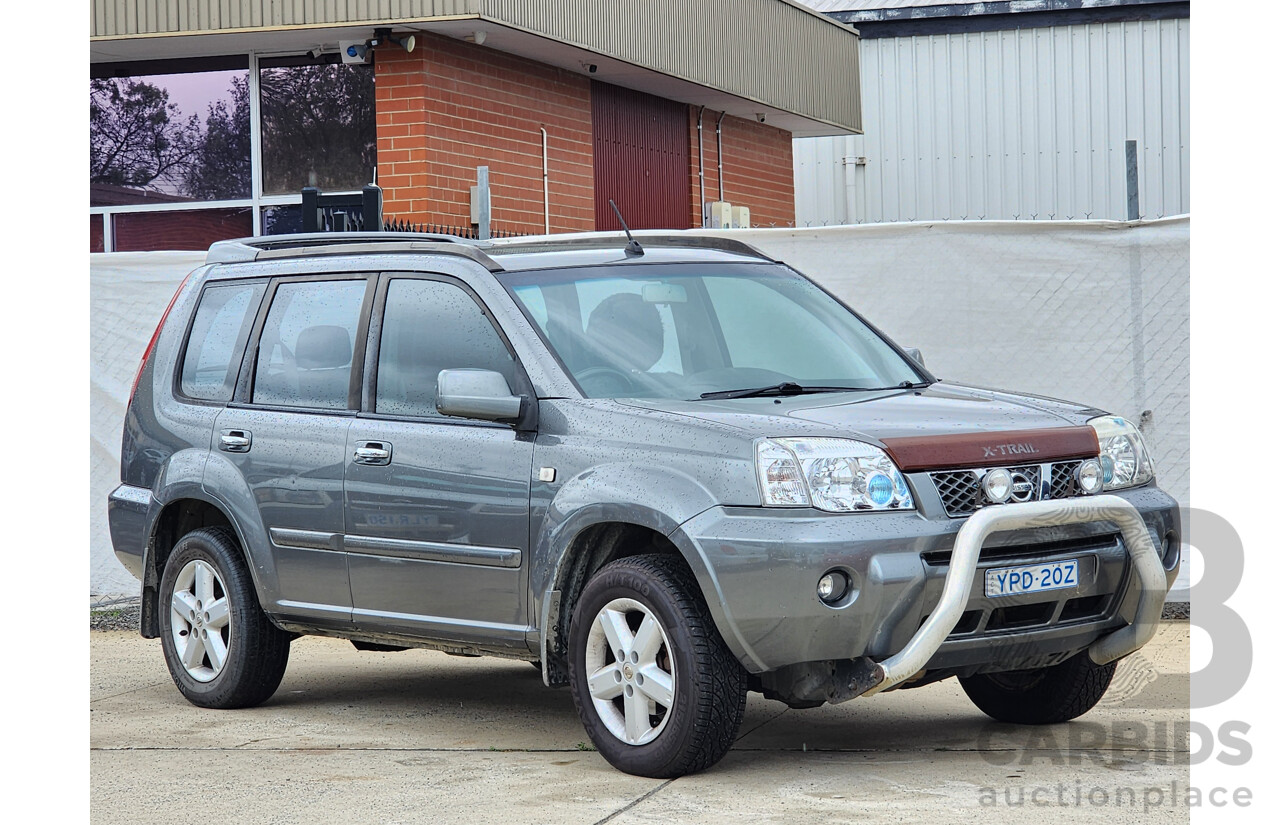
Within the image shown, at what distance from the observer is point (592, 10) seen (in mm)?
14914

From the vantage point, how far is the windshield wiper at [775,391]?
20.9ft

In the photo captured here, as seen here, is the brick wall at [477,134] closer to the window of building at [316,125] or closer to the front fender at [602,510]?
the window of building at [316,125]

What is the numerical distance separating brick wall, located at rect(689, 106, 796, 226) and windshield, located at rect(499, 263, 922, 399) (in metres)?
11.9

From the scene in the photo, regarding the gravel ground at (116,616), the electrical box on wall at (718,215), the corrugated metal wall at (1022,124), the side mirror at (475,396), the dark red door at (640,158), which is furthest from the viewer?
the corrugated metal wall at (1022,124)

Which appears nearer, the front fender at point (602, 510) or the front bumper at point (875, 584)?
the front bumper at point (875, 584)

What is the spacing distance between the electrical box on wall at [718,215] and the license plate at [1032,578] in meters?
13.1

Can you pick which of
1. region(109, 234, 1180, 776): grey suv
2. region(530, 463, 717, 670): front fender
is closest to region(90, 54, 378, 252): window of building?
region(109, 234, 1180, 776): grey suv

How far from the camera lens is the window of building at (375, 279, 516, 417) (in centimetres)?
670

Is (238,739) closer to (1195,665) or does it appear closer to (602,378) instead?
(602,378)

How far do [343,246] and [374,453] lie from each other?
1061mm

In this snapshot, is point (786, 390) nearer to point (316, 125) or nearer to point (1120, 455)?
point (1120, 455)

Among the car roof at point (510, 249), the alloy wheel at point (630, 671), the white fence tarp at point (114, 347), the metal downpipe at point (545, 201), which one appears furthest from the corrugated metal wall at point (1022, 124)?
the alloy wheel at point (630, 671)

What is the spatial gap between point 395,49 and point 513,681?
263 inches

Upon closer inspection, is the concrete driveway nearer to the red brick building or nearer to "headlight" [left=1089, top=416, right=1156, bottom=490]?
→ "headlight" [left=1089, top=416, right=1156, bottom=490]
